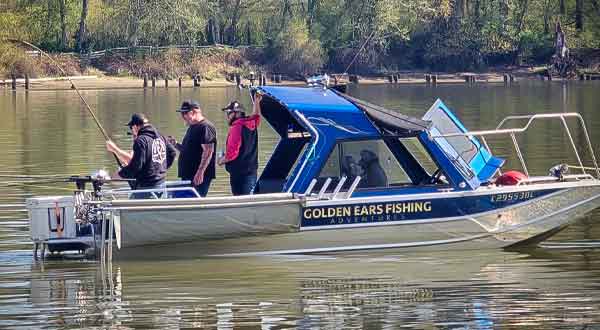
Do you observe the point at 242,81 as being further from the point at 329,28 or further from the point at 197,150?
the point at 197,150

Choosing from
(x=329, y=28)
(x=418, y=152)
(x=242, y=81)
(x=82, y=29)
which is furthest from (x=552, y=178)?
(x=329, y=28)

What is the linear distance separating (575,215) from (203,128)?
4715 millimetres

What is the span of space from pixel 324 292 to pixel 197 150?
2.98m

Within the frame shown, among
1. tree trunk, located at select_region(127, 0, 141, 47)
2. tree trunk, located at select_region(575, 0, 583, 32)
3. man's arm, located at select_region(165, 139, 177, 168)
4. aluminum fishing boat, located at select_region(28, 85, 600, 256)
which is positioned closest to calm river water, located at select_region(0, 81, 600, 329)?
aluminum fishing boat, located at select_region(28, 85, 600, 256)

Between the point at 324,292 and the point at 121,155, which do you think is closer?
the point at 324,292

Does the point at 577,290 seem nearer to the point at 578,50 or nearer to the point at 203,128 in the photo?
the point at 203,128

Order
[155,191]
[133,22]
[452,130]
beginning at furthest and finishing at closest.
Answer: [133,22] → [452,130] → [155,191]

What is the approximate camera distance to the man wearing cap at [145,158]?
16.9 metres

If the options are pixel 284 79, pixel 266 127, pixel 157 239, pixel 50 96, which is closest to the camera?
pixel 157 239

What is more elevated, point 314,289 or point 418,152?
point 418,152

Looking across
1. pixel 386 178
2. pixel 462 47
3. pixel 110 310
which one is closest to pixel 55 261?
pixel 110 310

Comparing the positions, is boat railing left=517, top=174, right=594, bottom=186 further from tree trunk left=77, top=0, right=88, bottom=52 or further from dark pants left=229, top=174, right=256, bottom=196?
tree trunk left=77, top=0, right=88, bottom=52

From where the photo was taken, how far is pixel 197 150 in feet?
57.5

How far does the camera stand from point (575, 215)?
1784 cm
